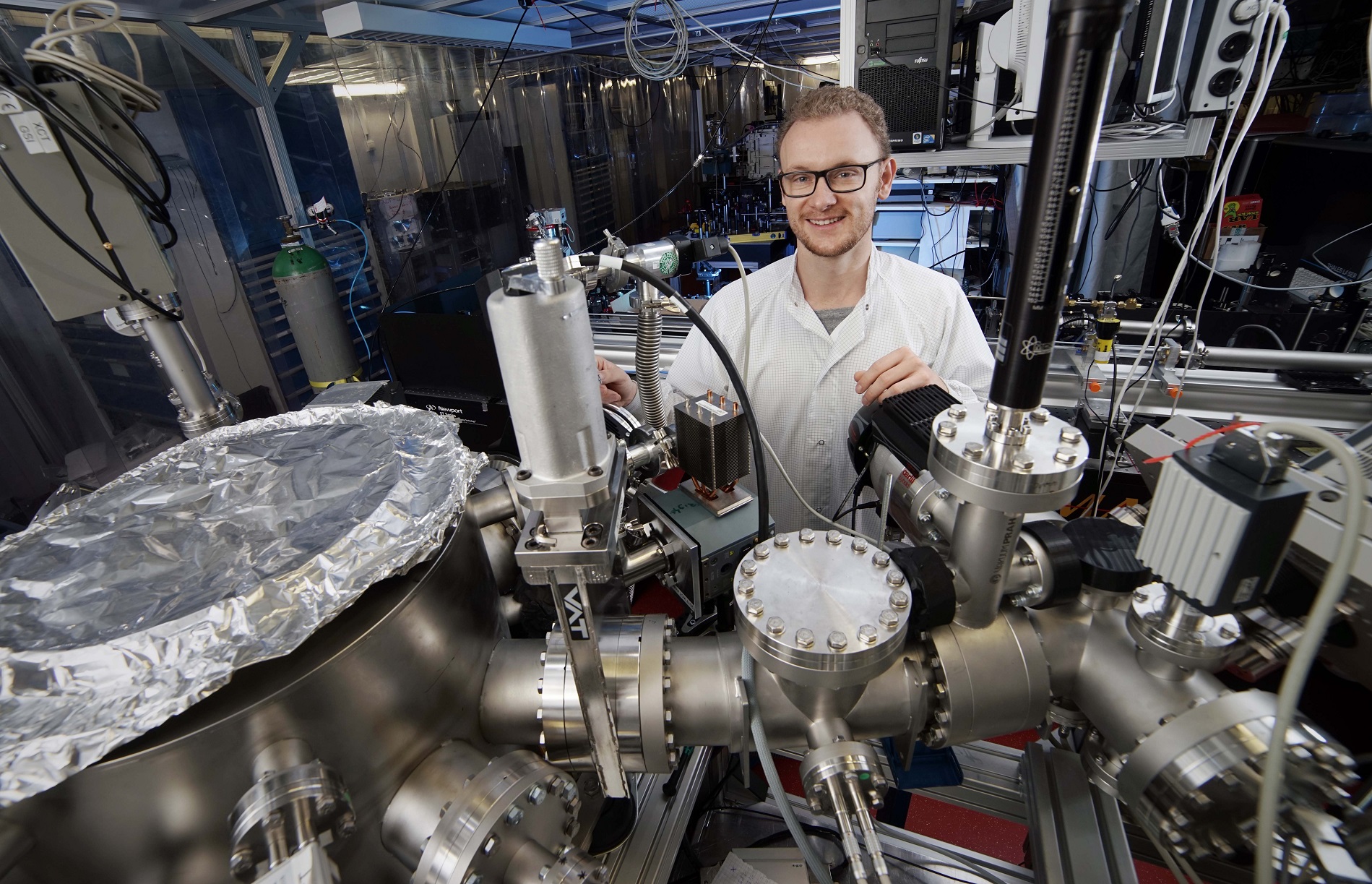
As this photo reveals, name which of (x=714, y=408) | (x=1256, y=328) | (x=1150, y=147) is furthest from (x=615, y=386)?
(x=1256, y=328)

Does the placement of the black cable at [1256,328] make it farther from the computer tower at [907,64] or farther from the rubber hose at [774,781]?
the rubber hose at [774,781]

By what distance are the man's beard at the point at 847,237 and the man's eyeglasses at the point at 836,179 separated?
48 millimetres

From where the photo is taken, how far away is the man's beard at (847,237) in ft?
4.27

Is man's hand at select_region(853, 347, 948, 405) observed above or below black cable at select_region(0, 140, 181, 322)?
below

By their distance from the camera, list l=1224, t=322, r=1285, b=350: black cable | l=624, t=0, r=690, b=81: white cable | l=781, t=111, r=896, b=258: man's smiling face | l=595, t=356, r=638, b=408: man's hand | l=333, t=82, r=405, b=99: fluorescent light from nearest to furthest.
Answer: l=595, t=356, r=638, b=408: man's hand
l=781, t=111, r=896, b=258: man's smiling face
l=1224, t=322, r=1285, b=350: black cable
l=624, t=0, r=690, b=81: white cable
l=333, t=82, r=405, b=99: fluorescent light

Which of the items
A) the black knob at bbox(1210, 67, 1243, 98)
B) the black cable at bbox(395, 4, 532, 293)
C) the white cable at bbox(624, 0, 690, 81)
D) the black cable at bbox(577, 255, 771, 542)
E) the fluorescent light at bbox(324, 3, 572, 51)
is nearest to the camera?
the black cable at bbox(577, 255, 771, 542)

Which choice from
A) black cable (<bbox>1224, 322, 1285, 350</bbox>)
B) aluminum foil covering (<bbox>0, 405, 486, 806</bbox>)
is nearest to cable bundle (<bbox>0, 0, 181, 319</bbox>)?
aluminum foil covering (<bbox>0, 405, 486, 806</bbox>)

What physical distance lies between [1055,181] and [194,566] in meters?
0.73

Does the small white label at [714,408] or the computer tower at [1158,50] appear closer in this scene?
the small white label at [714,408]

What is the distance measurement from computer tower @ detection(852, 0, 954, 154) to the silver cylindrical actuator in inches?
62.8

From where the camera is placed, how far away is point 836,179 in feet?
4.16

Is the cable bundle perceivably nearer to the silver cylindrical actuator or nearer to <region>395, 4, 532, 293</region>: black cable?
the silver cylindrical actuator

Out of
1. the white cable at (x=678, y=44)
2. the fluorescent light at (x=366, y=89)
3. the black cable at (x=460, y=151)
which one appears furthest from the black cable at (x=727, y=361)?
the fluorescent light at (x=366, y=89)

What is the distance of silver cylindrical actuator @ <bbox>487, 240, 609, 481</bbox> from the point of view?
408 mm
